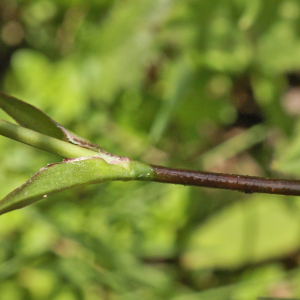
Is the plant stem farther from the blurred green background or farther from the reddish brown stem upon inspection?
the blurred green background

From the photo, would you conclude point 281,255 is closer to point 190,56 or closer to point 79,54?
point 190,56

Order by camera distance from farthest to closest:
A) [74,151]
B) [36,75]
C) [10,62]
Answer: [10,62] → [36,75] → [74,151]

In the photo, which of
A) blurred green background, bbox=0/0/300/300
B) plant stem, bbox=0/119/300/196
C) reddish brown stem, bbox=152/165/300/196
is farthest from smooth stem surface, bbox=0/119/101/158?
blurred green background, bbox=0/0/300/300

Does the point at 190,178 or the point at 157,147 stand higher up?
the point at 157,147

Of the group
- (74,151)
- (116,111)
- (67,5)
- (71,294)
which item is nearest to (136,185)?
(116,111)

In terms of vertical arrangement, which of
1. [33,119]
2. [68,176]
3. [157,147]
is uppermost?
[157,147]

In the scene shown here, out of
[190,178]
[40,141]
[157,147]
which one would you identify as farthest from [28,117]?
[157,147]

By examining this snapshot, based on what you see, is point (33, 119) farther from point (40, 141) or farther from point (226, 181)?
point (226, 181)
